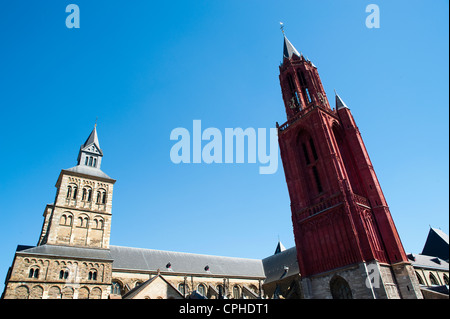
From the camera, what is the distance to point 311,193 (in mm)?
27672

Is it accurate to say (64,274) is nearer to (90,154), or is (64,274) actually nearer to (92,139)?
(90,154)

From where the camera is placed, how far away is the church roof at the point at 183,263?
105 feet

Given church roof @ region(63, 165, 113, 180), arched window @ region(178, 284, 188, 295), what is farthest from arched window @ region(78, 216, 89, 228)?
arched window @ region(178, 284, 188, 295)

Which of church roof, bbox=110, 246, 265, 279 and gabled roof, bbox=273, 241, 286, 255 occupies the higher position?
gabled roof, bbox=273, 241, 286, 255

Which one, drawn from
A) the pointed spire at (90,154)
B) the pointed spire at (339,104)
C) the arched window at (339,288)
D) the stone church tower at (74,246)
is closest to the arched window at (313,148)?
the pointed spire at (339,104)

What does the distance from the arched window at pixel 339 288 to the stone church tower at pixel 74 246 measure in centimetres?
1961

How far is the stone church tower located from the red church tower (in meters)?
19.2

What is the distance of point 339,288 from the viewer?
22.3 metres

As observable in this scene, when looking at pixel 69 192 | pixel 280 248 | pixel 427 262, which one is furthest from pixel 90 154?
pixel 427 262

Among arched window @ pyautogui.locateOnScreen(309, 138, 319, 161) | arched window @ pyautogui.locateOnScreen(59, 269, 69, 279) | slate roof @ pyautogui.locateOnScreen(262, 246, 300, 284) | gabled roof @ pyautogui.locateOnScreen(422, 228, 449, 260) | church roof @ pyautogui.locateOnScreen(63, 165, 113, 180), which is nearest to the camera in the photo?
arched window @ pyautogui.locateOnScreen(59, 269, 69, 279)

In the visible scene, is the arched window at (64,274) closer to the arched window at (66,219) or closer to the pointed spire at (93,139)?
the arched window at (66,219)

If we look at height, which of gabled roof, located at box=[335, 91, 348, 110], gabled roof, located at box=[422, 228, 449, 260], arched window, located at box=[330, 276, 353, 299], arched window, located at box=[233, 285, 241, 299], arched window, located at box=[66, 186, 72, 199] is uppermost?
gabled roof, located at box=[335, 91, 348, 110]

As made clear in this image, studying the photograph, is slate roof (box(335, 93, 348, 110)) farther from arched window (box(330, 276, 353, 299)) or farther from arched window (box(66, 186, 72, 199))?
arched window (box(66, 186, 72, 199))

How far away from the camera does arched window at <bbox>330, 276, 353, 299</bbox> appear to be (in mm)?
21766
